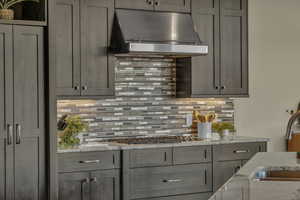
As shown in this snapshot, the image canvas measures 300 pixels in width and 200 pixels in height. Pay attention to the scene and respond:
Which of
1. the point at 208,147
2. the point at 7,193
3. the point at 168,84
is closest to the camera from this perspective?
the point at 7,193

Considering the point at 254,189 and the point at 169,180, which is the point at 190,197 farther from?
the point at 254,189

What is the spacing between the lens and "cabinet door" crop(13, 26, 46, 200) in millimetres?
4996

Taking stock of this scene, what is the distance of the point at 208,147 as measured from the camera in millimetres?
5891

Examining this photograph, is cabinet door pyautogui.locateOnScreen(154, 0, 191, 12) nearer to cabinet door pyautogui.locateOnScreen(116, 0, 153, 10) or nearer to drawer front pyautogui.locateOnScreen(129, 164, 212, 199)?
cabinet door pyautogui.locateOnScreen(116, 0, 153, 10)

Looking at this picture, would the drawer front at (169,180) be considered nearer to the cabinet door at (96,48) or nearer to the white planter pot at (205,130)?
the white planter pot at (205,130)

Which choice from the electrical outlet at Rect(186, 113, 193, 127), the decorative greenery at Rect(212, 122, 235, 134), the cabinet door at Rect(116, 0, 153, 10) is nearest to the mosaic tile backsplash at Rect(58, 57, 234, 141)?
the electrical outlet at Rect(186, 113, 193, 127)

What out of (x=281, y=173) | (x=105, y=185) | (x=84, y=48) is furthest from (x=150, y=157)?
(x=281, y=173)

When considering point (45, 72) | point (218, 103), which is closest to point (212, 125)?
point (218, 103)

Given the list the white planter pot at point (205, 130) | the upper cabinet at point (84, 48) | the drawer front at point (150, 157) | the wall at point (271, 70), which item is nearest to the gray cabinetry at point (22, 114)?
the upper cabinet at point (84, 48)

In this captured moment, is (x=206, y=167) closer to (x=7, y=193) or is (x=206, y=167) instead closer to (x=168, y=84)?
(x=168, y=84)

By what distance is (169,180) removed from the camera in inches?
225

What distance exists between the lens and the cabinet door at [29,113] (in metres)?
5.00

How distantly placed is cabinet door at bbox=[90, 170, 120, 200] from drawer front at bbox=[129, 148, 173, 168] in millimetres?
195

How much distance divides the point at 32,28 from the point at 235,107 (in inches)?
102
